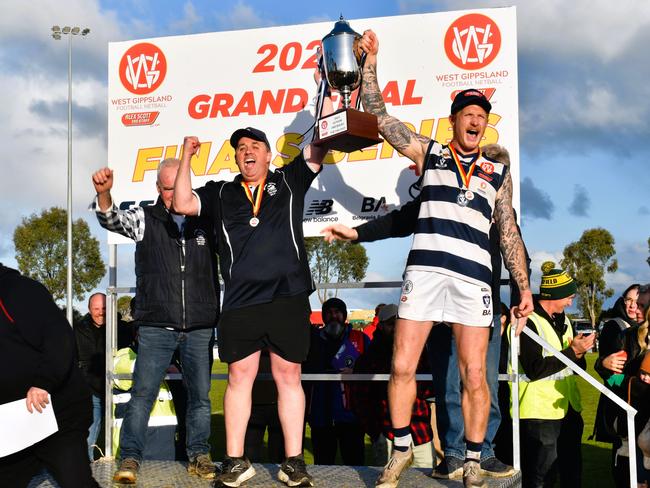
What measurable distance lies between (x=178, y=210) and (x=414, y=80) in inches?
99.5

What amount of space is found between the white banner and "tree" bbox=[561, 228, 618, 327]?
50833 millimetres

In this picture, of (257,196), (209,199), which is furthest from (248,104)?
(257,196)

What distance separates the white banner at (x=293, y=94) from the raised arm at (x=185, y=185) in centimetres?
173

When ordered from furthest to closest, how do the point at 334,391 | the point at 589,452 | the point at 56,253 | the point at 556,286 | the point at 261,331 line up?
the point at 56,253
the point at 589,452
the point at 334,391
the point at 556,286
the point at 261,331

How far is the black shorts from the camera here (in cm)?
414

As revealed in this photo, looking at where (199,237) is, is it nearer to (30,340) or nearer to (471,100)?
(30,340)

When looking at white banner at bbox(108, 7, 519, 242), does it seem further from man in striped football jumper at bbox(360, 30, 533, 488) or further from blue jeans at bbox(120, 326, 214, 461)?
blue jeans at bbox(120, 326, 214, 461)

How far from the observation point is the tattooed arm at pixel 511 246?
13.9ft

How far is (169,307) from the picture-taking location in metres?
4.59

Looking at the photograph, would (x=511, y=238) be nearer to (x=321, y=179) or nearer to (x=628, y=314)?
(x=321, y=179)

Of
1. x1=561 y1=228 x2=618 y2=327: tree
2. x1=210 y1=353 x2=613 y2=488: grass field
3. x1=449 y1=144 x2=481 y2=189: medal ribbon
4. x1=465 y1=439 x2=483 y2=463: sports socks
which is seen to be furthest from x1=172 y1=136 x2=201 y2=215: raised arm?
x1=561 y1=228 x2=618 y2=327: tree

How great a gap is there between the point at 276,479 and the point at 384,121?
2.15 metres

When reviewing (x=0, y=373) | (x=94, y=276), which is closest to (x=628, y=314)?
(x=0, y=373)

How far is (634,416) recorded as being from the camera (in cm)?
474
